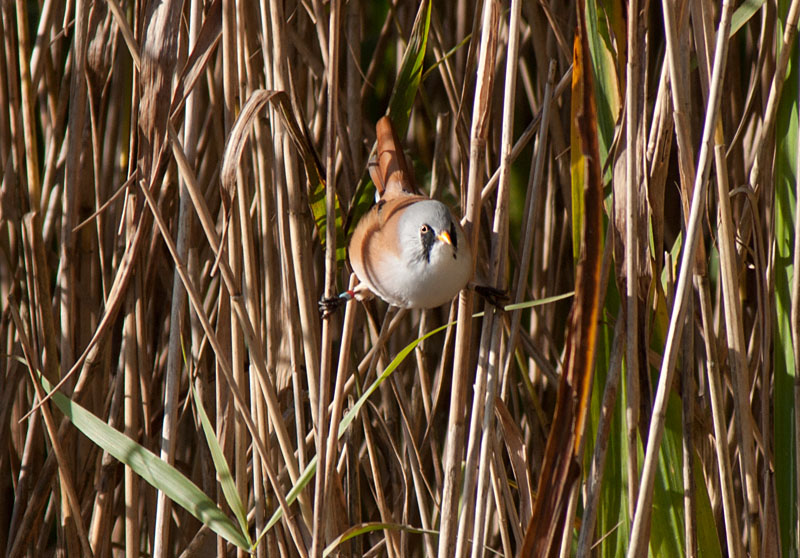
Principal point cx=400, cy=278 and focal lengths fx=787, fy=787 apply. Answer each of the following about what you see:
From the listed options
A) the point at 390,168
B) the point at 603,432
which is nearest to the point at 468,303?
the point at 603,432

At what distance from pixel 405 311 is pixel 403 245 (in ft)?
0.46

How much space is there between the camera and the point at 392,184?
1.54m

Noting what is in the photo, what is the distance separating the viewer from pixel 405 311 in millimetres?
1473

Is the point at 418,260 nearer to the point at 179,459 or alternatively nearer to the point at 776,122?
the point at 776,122

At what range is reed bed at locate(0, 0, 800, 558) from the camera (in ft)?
3.79

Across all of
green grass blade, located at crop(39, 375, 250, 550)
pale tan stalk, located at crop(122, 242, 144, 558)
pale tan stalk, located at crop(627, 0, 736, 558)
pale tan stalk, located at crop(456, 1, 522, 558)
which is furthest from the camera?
pale tan stalk, located at crop(122, 242, 144, 558)

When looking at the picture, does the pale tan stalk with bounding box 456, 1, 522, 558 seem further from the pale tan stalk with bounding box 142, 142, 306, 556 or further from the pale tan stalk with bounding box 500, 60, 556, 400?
the pale tan stalk with bounding box 142, 142, 306, 556

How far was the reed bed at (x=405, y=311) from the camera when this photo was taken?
1.15 metres

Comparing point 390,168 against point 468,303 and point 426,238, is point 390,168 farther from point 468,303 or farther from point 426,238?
point 468,303

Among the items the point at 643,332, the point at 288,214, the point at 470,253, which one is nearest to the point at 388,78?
the point at 288,214

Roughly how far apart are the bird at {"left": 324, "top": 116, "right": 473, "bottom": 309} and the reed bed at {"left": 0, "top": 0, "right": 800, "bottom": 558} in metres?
0.04

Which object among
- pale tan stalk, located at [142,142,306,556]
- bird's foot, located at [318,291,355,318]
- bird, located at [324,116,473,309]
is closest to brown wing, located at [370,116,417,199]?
bird, located at [324,116,473,309]

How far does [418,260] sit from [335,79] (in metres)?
0.33

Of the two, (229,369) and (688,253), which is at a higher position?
(688,253)
